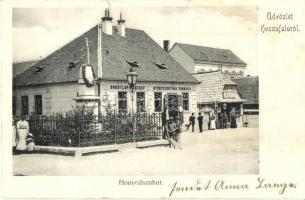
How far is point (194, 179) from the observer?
6.67 m

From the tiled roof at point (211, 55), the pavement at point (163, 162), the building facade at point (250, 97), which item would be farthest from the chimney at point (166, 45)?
the pavement at point (163, 162)

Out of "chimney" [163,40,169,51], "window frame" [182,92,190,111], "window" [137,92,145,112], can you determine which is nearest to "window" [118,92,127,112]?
"window" [137,92,145,112]

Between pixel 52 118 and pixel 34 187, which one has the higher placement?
pixel 52 118

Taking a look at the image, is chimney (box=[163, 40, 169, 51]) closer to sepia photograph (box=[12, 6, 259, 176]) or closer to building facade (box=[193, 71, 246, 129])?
sepia photograph (box=[12, 6, 259, 176])

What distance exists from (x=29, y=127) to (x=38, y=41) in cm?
96

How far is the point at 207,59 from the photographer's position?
8.18 metres

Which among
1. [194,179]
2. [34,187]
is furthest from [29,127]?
[194,179]

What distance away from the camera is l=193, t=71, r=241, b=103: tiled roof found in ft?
26.5

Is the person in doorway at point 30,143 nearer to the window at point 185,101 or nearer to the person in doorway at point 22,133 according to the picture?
the person in doorway at point 22,133

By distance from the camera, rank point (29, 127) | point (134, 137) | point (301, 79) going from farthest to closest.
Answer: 1. point (134, 137)
2. point (29, 127)
3. point (301, 79)

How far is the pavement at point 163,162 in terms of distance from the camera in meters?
6.73

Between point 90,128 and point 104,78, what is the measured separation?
0.65 metres

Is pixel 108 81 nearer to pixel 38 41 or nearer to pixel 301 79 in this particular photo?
pixel 38 41

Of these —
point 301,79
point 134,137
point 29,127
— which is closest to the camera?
point 301,79
